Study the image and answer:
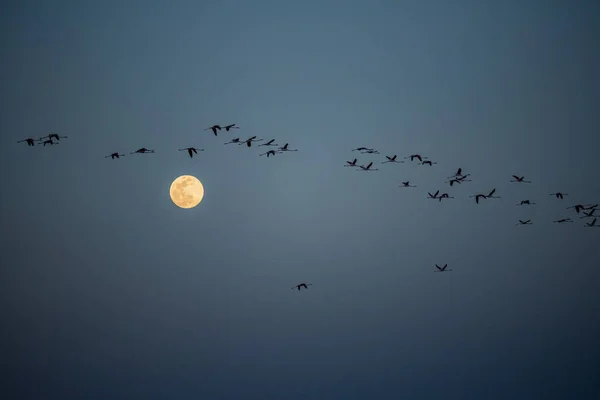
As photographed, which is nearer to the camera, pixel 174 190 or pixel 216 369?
pixel 174 190

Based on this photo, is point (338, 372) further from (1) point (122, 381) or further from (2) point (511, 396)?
(1) point (122, 381)

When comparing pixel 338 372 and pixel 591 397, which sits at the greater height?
pixel 338 372

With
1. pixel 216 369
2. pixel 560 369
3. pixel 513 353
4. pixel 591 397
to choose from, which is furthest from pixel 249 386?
pixel 591 397

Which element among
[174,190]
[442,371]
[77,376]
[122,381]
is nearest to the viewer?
[174,190]

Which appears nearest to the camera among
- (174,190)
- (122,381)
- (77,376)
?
(174,190)

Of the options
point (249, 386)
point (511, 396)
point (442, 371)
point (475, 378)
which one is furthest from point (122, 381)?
point (511, 396)

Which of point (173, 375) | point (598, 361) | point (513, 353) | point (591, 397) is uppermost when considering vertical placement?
point (173, 375)

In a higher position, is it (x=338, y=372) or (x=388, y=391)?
(x=338, y=372)

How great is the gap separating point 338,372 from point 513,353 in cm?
3437

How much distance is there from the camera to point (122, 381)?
8194cm

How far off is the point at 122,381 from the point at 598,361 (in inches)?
3548

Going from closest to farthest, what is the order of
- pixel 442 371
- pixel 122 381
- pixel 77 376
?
pixel 77 376
pixel 122 381
pixel 442 371

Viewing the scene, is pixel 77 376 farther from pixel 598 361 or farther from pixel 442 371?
pixel 598 361

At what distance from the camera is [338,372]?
90.4m
